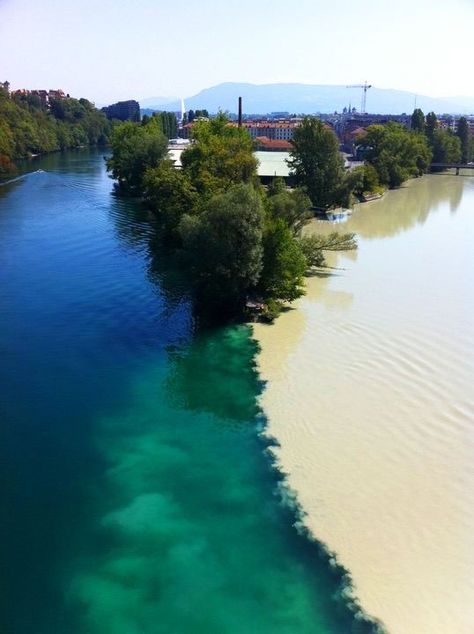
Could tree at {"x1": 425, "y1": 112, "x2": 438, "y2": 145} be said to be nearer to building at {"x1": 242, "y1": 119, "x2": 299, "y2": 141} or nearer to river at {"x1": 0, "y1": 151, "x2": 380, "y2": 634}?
building at {"x1": 242, "y1": 119, "x2": 299, "y2": 141}

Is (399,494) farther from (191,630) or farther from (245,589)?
(191,630)

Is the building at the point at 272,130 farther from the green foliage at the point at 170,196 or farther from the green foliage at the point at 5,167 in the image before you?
the green foliage at the point at 170,196

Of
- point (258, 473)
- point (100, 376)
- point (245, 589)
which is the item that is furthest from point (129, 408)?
point (245, 589)

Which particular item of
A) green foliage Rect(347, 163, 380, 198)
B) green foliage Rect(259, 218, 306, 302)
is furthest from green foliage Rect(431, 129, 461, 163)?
green foliage Rect(259, 218, 306, 302)

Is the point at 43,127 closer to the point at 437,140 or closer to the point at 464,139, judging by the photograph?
the point at 437,140

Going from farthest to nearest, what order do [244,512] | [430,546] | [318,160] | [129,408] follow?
[318,160] < [129,408] < [244,512] < [430,546]

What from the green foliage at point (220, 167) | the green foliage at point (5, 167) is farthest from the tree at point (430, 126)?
the green foliage at point (5, 167)
